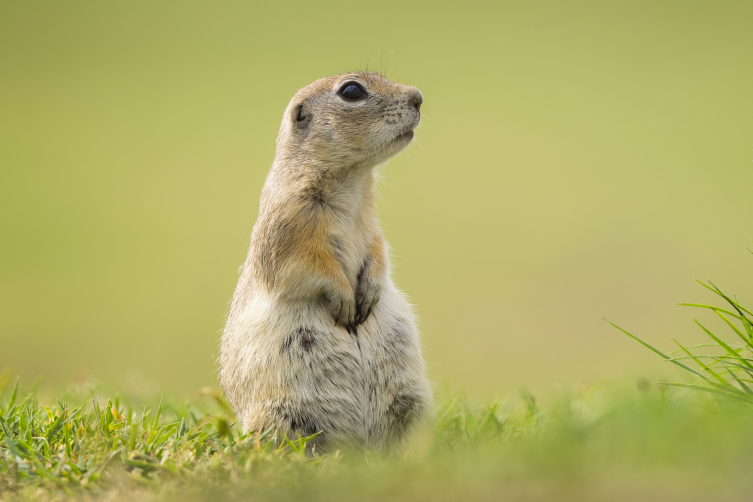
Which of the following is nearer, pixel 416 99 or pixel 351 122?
pixel 351 122

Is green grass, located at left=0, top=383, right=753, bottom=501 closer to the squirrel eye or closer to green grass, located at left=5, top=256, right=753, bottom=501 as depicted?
green grass, located at left=5, top=256, right=753, bottom=501

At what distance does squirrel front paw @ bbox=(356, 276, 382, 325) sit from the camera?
190 inches

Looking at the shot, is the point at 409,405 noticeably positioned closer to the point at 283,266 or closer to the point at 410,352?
the point at 410,352

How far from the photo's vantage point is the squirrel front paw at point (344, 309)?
462 centimetres

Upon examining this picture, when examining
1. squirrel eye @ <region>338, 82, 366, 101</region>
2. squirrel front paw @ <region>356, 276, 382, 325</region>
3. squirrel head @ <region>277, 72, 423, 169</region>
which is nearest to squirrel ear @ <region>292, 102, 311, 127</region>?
squirrel head @ <region>277, 72, 423, 169</region>

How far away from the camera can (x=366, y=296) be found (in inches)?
191

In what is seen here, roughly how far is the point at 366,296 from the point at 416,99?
1546mm

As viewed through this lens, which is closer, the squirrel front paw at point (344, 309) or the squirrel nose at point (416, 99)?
the squirrel front paw at point (344, 309)

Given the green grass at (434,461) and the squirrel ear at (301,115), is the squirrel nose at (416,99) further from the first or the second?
the green grass at (434,461)

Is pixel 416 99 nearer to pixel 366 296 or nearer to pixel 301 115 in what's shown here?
pixel 301 115

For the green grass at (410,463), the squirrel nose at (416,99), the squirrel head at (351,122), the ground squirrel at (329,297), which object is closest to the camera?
the green grass at (410,463)

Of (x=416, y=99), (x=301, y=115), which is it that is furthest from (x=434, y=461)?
(x=301, y=115)

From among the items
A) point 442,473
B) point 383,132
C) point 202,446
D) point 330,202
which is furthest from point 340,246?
point 442,473

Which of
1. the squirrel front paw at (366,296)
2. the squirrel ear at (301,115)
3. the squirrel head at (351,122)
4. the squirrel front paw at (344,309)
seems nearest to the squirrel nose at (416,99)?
the squirrel head at (351,122)
